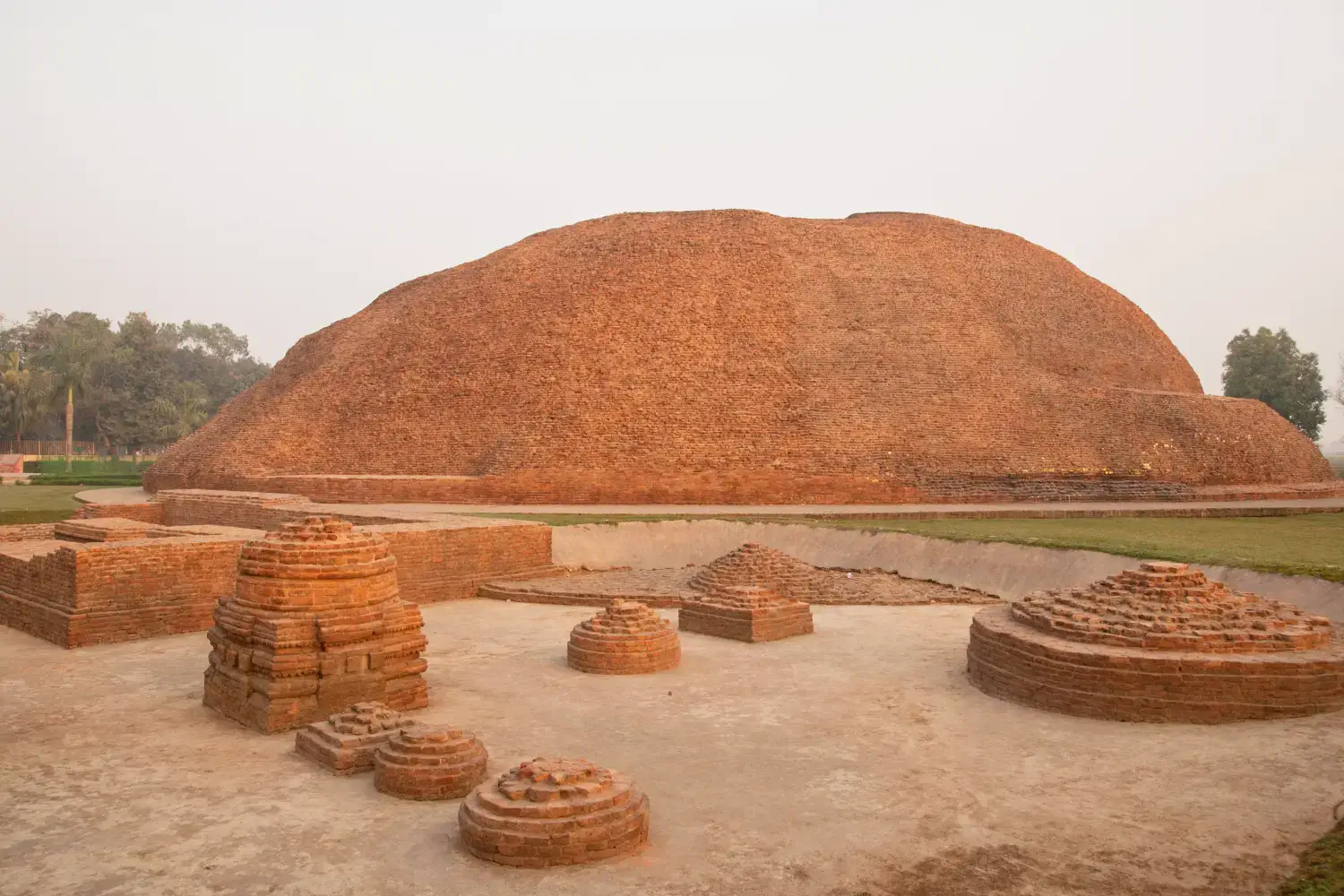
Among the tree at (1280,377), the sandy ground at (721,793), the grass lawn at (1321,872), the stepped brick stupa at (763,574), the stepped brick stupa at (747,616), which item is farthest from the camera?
the tree at (1280,377)

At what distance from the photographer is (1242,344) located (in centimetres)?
4366

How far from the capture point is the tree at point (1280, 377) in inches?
1645

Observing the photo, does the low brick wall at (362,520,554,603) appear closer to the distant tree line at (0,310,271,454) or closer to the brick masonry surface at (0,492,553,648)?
the brick masonry surface at (0,492,553,648)

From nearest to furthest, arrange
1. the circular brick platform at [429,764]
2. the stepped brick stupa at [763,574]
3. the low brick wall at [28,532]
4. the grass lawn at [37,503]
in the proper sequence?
1. the circular brick platform at [429,764]
2. the stepped brick stupa at [763,574]
3. the low brick wall at [28,532]
4. the grass lawn at [37,503]

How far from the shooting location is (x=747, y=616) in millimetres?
8492

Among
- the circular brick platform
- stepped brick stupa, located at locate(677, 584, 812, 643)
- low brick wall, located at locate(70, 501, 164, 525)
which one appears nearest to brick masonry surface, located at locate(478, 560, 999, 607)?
stepped brick stupa, located at locate(677, 584, 812, 643)

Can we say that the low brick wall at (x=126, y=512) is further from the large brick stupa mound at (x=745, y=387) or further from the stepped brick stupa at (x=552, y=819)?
the stepped brick stupa at (x=552, y=819)

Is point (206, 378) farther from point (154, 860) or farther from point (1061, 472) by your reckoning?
point (154, 860)

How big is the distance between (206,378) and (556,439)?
4301 cm

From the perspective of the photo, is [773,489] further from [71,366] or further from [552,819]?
[71,366]

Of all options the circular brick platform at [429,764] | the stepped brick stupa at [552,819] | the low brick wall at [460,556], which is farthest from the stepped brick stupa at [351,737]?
the low brick wall at [460,556]

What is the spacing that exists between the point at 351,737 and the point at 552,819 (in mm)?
1623

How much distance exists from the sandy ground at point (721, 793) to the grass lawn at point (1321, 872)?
0.42 feet

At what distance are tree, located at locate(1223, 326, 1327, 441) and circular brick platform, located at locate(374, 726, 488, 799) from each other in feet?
149
